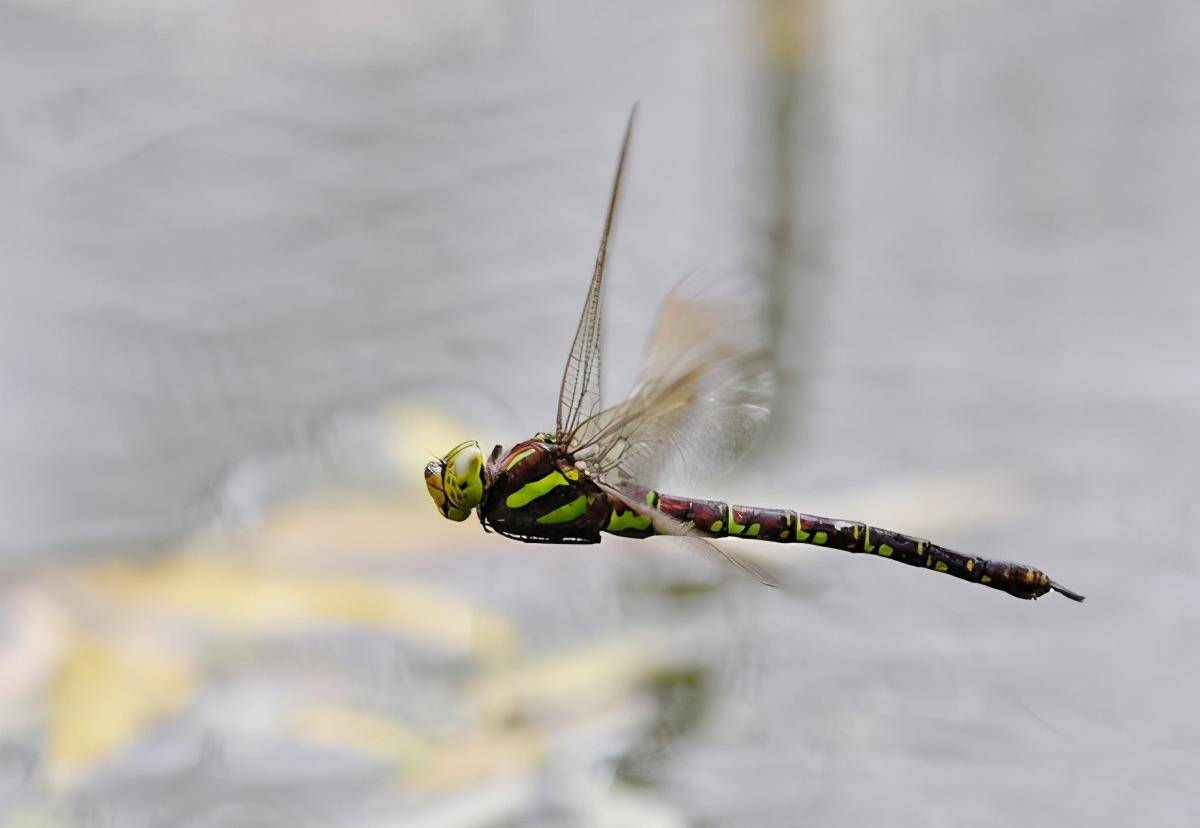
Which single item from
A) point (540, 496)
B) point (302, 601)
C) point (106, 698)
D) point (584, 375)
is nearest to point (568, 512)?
point (540, 496)

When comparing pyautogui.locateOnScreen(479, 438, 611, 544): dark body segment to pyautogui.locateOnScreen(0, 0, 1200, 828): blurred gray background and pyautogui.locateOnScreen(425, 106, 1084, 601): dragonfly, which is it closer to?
pyautogui.locateOnScreen(425, 106, 1084, 601): dragonfly

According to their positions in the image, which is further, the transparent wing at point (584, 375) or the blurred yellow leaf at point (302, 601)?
the blurred yellow leaf at point (302, 601)

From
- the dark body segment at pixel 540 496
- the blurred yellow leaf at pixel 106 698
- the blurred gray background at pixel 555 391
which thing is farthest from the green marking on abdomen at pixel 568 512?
the blurred yellow leaf at pixel 106 698

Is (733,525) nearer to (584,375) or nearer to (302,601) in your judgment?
(584,375)

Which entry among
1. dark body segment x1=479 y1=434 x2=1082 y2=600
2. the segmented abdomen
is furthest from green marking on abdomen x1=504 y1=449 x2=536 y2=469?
the segmented abdomen

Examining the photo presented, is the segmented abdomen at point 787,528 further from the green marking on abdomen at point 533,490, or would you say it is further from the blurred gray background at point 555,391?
the blurred gray background at point 555,391
